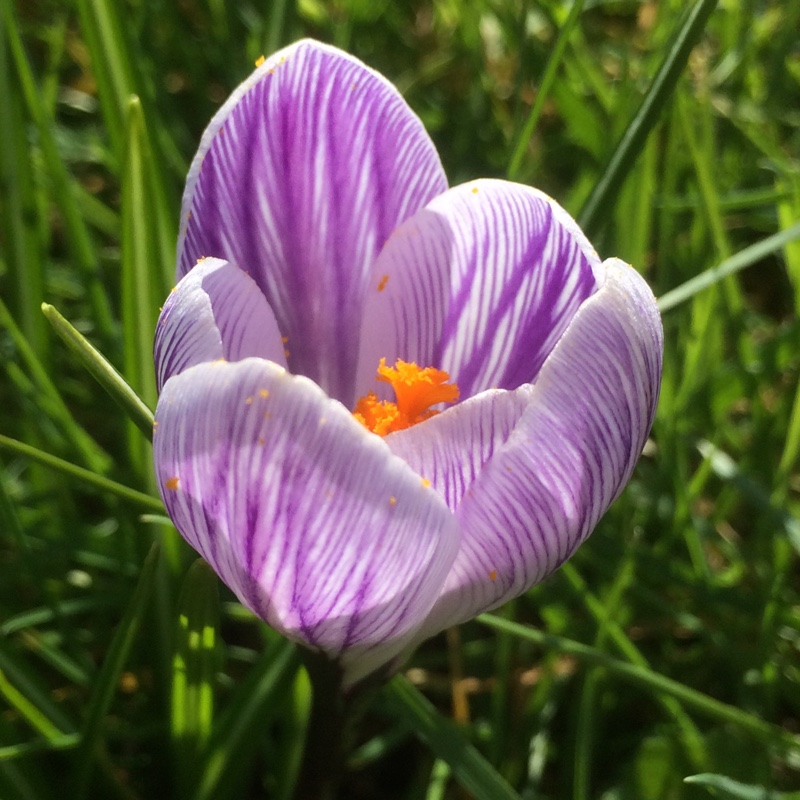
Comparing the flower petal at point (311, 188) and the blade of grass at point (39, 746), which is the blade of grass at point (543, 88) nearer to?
the flower petal at point (311, 188)

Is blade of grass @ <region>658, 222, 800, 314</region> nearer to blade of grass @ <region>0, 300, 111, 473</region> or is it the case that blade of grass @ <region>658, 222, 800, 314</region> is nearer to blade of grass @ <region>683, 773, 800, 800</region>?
blade of grass @ <region>683, 773, 800, 800</region>

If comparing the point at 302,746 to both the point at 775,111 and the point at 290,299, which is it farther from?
the point at 775,111

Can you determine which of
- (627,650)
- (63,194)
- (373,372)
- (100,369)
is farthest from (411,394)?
(63,194)

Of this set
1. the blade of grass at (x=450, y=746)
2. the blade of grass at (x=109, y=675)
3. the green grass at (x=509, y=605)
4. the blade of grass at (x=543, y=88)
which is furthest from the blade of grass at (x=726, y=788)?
the blade of grass at (x=543, y=88)

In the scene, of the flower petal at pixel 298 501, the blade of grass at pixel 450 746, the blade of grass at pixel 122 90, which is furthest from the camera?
the blade of grass at pixel 122 90

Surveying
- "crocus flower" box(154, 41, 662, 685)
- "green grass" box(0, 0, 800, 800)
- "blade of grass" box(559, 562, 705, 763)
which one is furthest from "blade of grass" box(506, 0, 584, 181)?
"blade of grass" box(559, 562, 705, 763)

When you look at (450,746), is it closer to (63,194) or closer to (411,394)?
(411,394)
